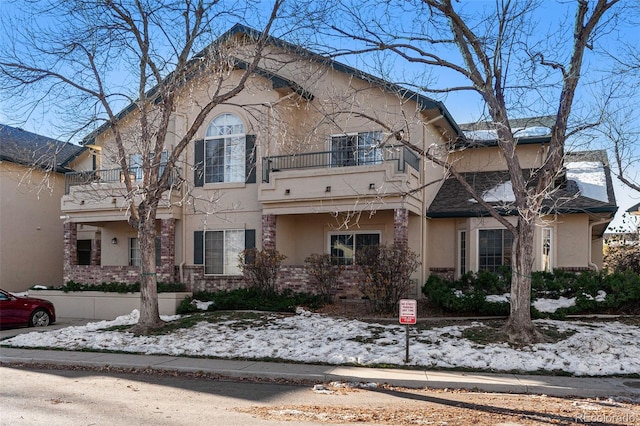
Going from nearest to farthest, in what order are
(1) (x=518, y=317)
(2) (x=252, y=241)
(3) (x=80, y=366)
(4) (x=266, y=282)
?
(3) (x=80, y=366), (1) (x=518, y=317), (4) (x=266, y=282), (2) (x=252, y=241)

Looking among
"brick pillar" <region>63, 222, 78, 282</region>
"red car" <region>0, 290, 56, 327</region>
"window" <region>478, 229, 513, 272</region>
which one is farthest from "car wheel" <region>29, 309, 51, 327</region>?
"window" <region>478, 229, 513, 272</region>

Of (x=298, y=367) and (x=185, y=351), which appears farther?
(x=185, y=351)

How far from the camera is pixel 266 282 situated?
16.5m

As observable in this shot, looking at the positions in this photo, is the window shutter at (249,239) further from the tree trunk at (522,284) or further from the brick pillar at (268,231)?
the tree trunk at (522,284)

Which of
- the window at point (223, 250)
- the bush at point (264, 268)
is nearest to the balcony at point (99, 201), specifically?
the window at point (223, 250)

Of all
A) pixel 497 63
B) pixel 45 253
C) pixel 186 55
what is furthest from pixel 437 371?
pixel 45 253

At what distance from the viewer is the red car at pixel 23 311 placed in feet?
51.2

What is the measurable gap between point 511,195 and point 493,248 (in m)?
1.81

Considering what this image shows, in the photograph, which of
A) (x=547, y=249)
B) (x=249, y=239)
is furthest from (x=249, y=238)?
(x=547, y=249)

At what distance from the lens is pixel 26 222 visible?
79.2 ft

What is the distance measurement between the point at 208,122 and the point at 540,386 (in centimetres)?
1438

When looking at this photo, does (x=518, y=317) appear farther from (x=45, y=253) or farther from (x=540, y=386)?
(x=45, y=253)

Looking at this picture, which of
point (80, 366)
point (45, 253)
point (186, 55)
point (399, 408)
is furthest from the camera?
point (45, 253)

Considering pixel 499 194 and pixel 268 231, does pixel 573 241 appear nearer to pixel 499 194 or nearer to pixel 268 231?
pixel 499 194
